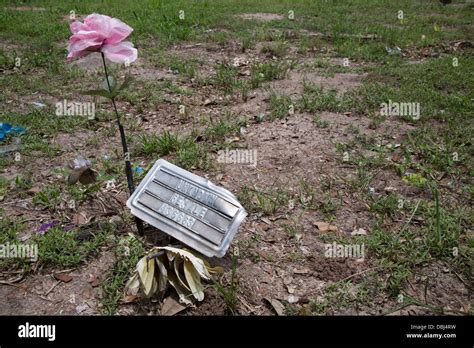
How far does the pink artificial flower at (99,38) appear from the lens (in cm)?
194

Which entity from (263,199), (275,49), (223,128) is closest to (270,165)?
(263,199)

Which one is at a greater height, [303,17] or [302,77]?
[303,17]

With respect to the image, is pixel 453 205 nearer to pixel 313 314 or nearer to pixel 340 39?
pixel 313 314

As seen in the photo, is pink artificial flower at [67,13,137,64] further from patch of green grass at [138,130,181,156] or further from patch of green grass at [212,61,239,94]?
patch of green grass at [212,61,239,94]

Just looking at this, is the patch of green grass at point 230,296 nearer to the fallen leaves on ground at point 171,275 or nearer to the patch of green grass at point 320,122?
the fallen leaves on ground at point 171,275

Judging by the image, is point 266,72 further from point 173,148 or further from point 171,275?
point 171,275

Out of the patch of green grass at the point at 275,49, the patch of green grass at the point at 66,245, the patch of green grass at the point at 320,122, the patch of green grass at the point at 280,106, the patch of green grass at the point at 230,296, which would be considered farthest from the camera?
the patch of green grass at the point at 275,49

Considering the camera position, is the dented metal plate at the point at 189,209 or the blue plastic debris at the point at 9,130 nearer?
the dented metal plate at the point at 189,209

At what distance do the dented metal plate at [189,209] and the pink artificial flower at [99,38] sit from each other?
0.70 metres

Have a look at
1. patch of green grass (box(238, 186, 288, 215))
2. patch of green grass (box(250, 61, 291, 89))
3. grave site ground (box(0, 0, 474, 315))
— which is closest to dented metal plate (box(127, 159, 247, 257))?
grave site ground (box(0, 0, 474, 315))

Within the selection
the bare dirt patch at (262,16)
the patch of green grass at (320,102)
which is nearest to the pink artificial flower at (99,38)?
the patch of green grass at (320,102)
